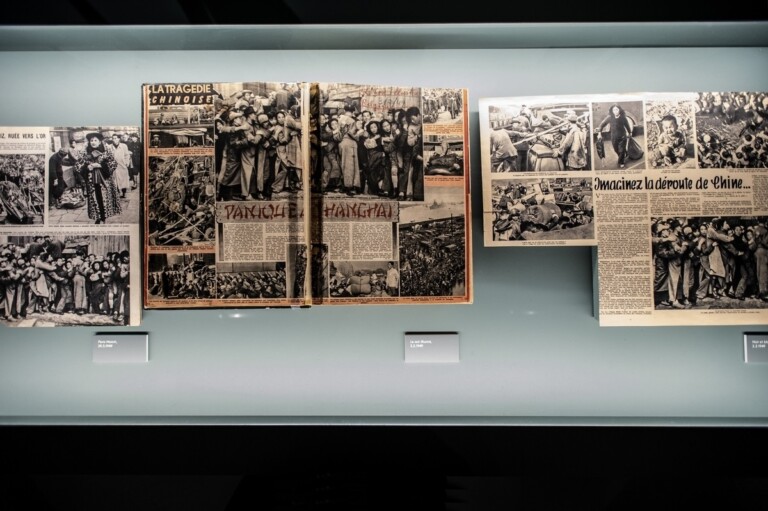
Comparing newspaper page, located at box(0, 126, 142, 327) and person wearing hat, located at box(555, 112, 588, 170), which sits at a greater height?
person wearing hat, located at box(555, 112, 588, 170)

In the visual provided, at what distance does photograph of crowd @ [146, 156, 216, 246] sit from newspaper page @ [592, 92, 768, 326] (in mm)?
955

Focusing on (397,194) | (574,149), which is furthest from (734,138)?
(397,194)

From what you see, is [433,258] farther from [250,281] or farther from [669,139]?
[669,139]

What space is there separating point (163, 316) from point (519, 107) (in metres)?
1.05

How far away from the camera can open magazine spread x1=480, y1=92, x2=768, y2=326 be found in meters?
1.10

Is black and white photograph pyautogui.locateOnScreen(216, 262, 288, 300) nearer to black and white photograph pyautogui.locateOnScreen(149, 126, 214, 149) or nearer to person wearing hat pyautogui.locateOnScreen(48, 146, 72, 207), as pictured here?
black and white photograph pyautogui.locateOnScreen(149, 126, 214, 149)

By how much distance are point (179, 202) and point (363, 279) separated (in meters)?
0.48

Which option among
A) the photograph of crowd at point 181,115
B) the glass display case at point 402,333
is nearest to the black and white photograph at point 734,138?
the glass display case at point 402,333

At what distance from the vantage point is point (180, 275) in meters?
1.08
